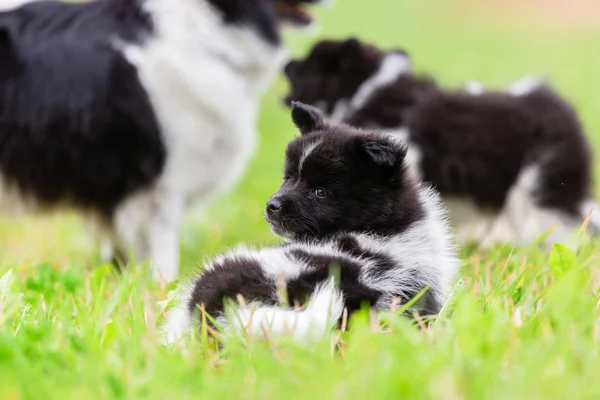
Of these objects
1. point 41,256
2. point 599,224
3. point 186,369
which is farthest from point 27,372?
point 599,224

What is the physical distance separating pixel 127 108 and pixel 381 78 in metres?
1.77

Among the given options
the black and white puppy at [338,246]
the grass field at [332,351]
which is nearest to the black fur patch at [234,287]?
the black and white puppy at [338,246]

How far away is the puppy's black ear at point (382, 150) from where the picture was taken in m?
2.40

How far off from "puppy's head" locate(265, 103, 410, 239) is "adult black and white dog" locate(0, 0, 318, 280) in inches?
69.1

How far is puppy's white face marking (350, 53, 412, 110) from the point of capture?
195 inches

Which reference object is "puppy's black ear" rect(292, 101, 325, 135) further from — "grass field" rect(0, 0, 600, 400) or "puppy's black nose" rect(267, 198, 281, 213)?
"grass field" rect(0, 0, 600, 400)

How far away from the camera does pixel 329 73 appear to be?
16.5ft

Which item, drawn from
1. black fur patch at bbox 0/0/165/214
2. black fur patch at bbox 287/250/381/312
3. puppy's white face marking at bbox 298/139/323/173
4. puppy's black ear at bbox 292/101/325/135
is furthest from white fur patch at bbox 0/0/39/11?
black fur patch at bbox 287/250/381/312

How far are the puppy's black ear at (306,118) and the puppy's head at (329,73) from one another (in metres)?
2.13

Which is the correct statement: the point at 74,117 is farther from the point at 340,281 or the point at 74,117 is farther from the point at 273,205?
the point at 340,281

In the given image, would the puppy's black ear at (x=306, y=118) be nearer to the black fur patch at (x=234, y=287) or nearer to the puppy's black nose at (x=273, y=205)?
the puppy's black nose at (x=273, y=205)

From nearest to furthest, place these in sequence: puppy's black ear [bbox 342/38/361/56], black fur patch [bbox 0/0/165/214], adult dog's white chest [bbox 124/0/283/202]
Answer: black fur patch [bbox 0/0/165/214] < adult dog's white chest [bbox 124/0/283/202] < puppy's black ear [bbox 342/38/361/56]

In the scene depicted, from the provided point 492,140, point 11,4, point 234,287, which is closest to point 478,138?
point 492,140

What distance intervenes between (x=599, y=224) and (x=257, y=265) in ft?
11.4
